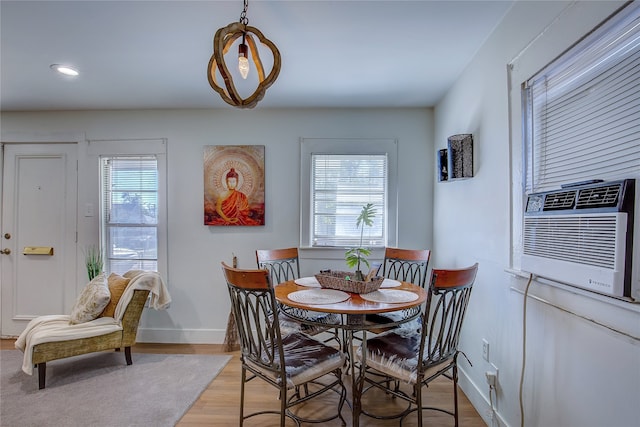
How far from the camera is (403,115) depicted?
117 inches

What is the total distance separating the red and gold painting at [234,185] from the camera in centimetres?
299

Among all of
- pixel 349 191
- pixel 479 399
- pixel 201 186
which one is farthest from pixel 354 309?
pixel 201 186

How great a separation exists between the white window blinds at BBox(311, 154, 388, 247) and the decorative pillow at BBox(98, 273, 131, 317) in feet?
5.97

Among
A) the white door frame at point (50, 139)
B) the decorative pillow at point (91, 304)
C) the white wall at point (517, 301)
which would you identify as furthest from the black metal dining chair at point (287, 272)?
the white door frame at point (50, 139)

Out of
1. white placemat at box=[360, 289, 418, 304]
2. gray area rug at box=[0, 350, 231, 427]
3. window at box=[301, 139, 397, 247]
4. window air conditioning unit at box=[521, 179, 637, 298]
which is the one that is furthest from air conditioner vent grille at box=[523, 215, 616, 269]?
gray area rug at box=[0, 350, 231, 427]

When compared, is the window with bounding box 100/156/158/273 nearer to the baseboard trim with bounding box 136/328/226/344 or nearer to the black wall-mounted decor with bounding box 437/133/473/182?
the baseboard trim with bounding box 136/328/226/344

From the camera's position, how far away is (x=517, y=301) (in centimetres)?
157

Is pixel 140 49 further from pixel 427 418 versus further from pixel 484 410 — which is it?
pixel 484 410

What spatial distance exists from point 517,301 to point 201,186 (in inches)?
111

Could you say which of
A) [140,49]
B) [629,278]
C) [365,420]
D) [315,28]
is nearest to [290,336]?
[365,420]

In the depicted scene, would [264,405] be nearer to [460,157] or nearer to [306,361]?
[306,361]

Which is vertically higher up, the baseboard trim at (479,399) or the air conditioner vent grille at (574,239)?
the air conditioner vent grille at (574,239)

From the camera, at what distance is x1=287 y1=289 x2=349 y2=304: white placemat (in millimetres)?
1638

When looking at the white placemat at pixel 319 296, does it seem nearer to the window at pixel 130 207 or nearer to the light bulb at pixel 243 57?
the light bulb at pixel 243 57
